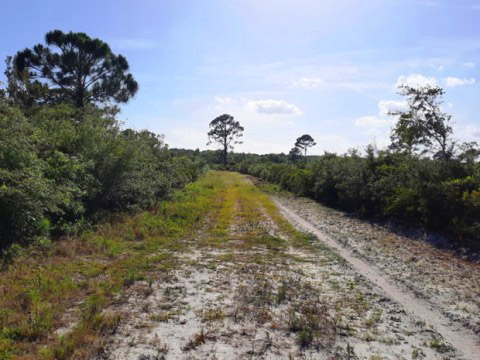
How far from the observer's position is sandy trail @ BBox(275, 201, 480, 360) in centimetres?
481

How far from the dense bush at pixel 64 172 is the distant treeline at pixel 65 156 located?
2 cm

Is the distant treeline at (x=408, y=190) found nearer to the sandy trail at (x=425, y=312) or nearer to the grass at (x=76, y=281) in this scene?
the sandy trail at (x=425, y=312)

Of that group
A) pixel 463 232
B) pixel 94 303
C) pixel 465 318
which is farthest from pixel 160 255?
pixel 463 232

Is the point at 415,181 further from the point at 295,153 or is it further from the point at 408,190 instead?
the point at 295,153

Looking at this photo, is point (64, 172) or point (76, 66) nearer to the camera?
point (64, 172)

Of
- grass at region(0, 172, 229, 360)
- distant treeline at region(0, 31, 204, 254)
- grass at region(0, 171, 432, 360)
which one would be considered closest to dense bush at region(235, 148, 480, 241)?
grass at region(0, 171, 432, 360)

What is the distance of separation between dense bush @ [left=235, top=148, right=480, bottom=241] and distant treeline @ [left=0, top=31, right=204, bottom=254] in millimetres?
10234

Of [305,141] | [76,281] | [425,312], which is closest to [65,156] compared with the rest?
[76,281]

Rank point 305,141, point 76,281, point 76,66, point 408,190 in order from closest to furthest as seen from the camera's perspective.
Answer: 1. point 76,281
2. point 408,190
3. point 76,66
4. point 305,141

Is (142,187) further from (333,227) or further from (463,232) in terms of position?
(463,232)

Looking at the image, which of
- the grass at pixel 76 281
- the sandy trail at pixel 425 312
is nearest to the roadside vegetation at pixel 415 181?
the sandy trail at pixel 425 312

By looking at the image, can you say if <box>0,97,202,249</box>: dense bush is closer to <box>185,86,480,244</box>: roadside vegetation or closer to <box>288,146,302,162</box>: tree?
<box>185,86,480,244</box>: roadside vegetation

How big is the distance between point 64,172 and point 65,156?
0.61 meters

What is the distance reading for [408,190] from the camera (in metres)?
14.0
